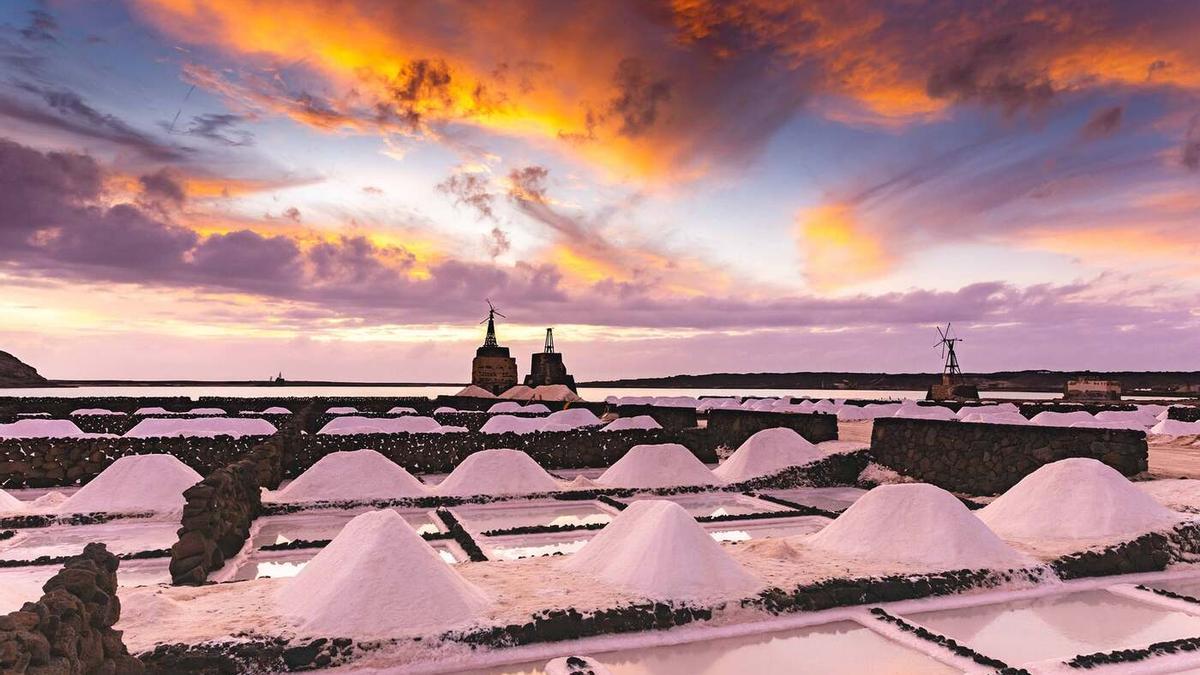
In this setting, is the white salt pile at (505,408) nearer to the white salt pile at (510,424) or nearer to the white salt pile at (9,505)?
the white salt pile at (510,424)

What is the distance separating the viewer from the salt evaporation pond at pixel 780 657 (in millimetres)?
6980

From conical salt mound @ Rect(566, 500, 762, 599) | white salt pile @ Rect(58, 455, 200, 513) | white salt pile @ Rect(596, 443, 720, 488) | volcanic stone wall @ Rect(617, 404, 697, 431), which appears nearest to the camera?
conical salt mound @ Rect(566, 500, 762, 599)

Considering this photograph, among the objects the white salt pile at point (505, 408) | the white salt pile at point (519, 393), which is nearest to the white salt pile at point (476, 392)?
the white salt pile at point (519, 393)

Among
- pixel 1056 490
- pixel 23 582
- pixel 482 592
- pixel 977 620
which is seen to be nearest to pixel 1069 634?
pixel 977 620

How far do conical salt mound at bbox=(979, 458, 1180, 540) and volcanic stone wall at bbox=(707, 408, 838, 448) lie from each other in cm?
1062

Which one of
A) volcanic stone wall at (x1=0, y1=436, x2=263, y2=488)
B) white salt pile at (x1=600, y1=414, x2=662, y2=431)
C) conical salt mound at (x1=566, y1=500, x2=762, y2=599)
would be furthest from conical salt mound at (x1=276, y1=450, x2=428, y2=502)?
white salt pile at (x1=600, y1=414, x2=662, y2=431)

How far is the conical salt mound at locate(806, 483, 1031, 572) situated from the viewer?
33.1 feet

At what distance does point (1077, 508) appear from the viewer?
39.3 feet

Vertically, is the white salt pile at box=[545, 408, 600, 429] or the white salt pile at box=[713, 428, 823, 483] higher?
the white salt pile at box=[545, 408, 600, 429]

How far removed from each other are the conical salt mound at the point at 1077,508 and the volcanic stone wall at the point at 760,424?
1062 cm

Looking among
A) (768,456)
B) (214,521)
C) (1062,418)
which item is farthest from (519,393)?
(214,521)

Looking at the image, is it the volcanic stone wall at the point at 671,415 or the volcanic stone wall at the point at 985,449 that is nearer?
the volcanic stone wall at the point at 985,449

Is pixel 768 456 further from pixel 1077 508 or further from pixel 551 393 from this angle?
pixel 551 393

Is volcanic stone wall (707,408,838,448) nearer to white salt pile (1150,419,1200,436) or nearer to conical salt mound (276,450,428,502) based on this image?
conical salt mound (276,450,428,502)
